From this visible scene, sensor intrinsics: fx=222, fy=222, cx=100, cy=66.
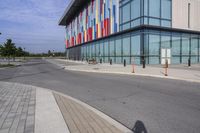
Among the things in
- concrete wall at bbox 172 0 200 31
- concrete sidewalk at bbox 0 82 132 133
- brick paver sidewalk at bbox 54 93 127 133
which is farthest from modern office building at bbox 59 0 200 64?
brick paver sidewalk at bbox 54 93 127 133

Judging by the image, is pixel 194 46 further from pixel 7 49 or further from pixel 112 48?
pixel 7 49

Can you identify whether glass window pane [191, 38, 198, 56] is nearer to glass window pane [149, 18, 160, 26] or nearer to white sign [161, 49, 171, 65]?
white sign [161, 49, 171, 65]

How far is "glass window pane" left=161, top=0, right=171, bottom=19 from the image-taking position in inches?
1259

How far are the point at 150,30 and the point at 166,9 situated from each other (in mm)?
4692

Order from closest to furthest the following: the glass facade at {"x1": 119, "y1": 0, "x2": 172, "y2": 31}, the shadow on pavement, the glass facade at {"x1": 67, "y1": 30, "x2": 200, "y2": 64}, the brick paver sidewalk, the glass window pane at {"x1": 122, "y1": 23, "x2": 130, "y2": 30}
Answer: the brick paver sidewalk
the shadow on pavement
the glass facade at {"x1": 119, "y1": 0, "x2": 172, "y2": 31}
the glass facade at {"x1": 67, "y1": 30, "x2": 200, "y2": 64}
the glass window pane at {"x1": 122, "y1": 23, "x2": 130, "y2": 30}

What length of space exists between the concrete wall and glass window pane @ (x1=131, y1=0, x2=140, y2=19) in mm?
5896

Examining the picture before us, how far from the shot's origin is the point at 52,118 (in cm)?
594

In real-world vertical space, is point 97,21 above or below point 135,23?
above

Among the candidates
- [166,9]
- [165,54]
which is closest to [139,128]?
[165,54]

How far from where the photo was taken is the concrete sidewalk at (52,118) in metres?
5.09

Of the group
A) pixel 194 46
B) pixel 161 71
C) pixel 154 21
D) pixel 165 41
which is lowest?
pixel 161 71

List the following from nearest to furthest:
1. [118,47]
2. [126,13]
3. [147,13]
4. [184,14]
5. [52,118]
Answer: [52,118] < [147,13] < [126,13] < [184,14] < [118,47]

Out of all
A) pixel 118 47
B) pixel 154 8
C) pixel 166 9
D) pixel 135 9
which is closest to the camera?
pixel 154 8

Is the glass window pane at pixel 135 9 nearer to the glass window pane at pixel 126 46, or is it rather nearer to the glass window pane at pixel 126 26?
the glass window pane at pixel 126 26
